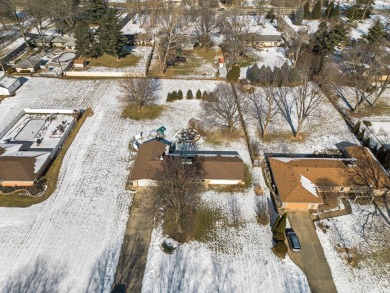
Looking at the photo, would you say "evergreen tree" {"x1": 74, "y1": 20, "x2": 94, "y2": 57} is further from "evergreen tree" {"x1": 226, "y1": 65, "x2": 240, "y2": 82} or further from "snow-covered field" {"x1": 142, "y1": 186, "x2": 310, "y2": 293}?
"snow-covered field" {"x1": 142, "y1": 186, "x2": 310, "y2": 293}

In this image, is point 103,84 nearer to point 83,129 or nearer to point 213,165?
point 83,129

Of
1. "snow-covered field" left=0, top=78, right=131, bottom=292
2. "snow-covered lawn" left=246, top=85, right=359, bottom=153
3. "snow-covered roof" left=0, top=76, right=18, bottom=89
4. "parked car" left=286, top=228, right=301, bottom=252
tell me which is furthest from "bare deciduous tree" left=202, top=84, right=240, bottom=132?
"snow-covered roof" left=0, top=76, right=18, bottom=89

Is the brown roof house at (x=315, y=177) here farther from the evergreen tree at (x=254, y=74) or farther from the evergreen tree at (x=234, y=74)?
the evergreen tree at (x=234, y=74)

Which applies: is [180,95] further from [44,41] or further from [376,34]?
[376,34]

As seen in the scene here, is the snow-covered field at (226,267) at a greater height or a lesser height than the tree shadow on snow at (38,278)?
lesser

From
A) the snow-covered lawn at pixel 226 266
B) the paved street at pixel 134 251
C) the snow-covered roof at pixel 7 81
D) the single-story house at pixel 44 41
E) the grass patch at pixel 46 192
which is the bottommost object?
the snow-covered lawn at pixel 226 266

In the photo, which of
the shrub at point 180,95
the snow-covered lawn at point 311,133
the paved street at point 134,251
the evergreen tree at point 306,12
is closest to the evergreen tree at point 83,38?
the shrub at point 180,95

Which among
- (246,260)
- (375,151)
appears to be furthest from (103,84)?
(375,151)
